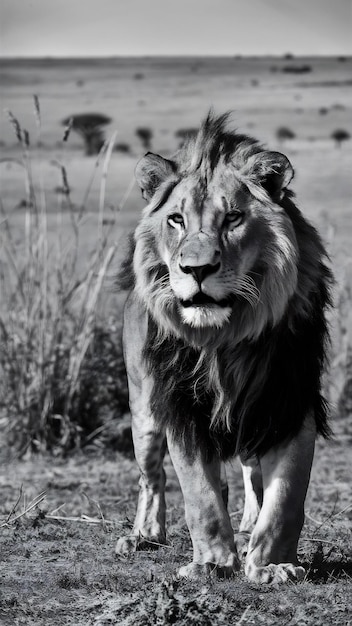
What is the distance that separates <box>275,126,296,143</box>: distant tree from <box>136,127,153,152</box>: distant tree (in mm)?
2648

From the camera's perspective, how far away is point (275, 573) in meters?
3.99

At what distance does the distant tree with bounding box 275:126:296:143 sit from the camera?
21.6 metres

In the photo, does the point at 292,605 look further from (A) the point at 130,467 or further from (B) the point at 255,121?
(B) the point at 255,121

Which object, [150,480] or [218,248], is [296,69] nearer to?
[150,480]

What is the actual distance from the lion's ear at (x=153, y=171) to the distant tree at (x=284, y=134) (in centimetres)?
1746

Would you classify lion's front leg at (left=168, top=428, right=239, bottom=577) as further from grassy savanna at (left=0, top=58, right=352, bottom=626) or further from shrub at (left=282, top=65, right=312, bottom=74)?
shrub at (left=282, top=65, right=312, bottom=74)

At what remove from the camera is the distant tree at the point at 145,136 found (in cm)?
2073

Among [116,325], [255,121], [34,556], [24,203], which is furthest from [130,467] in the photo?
[255,121]

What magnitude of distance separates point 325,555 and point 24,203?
4.10 m

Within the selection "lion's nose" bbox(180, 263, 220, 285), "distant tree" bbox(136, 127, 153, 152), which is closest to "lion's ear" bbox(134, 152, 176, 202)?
"lion's nose" bbox(180, 263, 220, 285)

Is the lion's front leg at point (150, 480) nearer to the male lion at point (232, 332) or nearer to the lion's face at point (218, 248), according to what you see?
the male lion at point (232, 332)

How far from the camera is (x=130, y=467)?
7.36 m

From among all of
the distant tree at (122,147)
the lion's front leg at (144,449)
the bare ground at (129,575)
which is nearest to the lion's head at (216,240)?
the lion's front leg at (144,449)

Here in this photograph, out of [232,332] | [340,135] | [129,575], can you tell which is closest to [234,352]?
[232,332]
